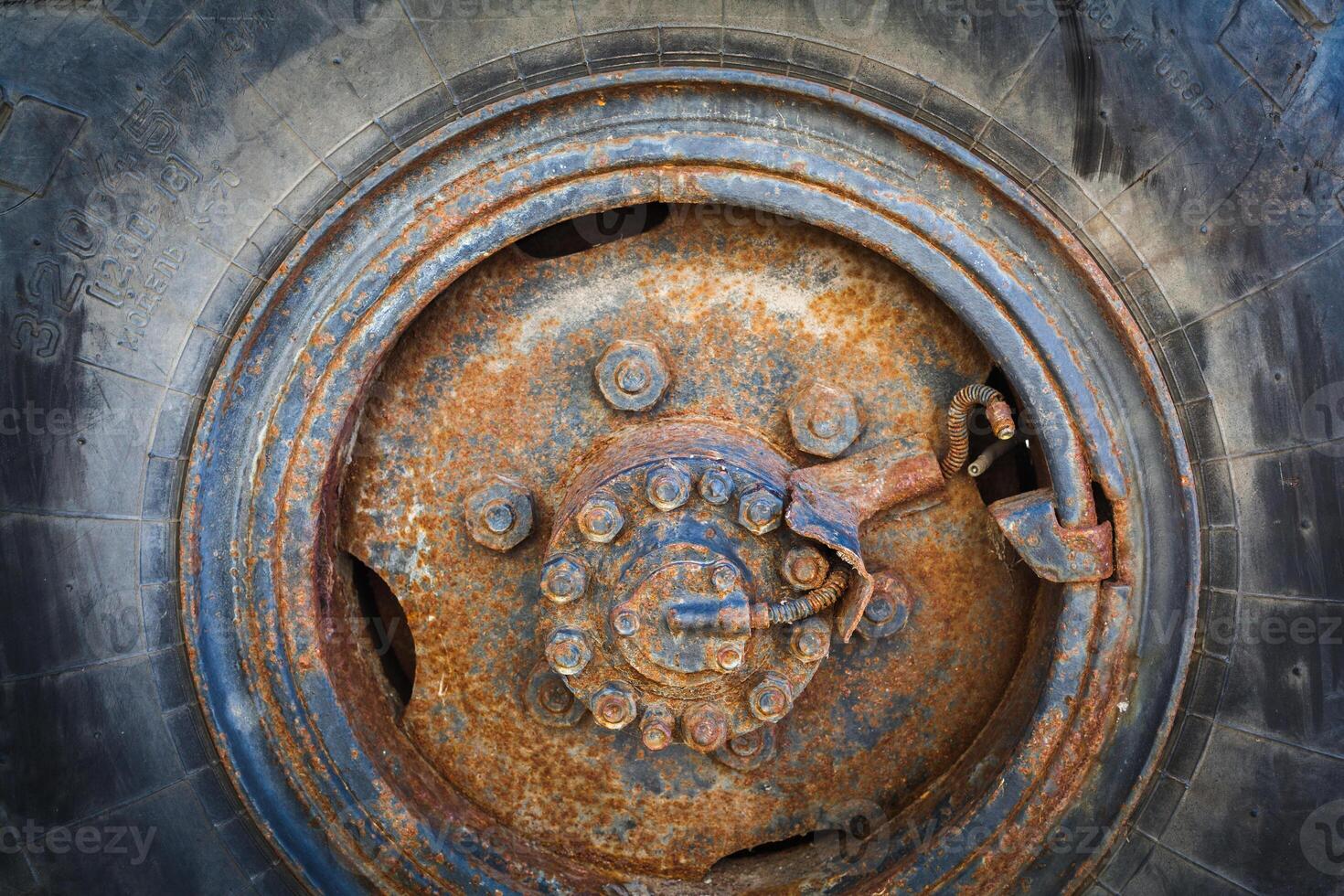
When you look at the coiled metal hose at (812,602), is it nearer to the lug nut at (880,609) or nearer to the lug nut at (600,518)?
the lug nut at (880,609)

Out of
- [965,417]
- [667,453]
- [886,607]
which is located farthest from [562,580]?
[965,417]

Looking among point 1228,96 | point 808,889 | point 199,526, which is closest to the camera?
point 1228,96

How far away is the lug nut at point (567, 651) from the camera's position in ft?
6.69

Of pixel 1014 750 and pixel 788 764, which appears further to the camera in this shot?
pixel 788 764

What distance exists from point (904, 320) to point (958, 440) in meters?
0.31

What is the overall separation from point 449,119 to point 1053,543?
1.62 m

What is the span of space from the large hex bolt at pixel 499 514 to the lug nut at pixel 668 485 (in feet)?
1.22

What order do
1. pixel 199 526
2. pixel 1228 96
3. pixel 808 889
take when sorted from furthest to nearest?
1. pixel 808 889
2. pixel 199 526
3. pixel 1228 96

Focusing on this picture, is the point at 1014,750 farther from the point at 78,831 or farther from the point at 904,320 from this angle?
the point at 78,831

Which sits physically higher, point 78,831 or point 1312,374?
point 1312,374

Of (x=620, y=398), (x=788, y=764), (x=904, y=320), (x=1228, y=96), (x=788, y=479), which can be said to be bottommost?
(x=788, y=764)

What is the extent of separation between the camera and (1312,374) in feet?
6.70

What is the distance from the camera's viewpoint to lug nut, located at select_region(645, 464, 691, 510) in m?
2.02

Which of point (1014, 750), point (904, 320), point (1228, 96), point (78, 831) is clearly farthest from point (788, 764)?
point (1228, 96)
